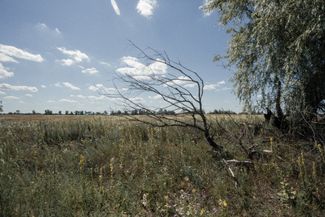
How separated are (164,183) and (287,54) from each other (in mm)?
5902

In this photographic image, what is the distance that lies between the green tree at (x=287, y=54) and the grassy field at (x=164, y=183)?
2.05 meters

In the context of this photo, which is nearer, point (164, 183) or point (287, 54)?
point (164, 183)

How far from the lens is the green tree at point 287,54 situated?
27.6 ft

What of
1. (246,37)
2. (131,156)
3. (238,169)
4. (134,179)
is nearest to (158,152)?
(131,156)

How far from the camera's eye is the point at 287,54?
9.25m

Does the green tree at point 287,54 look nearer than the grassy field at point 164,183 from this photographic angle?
No

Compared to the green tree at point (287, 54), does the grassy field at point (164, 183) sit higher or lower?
lower

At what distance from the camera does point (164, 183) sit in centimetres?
539

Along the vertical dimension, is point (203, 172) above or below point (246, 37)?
below

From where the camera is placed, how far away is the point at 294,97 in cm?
962

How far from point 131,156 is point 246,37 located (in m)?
6.57

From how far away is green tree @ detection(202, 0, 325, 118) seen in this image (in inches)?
331

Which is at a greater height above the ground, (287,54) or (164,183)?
(287,54)

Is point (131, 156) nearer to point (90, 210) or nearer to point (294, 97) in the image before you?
point (90, 210)
